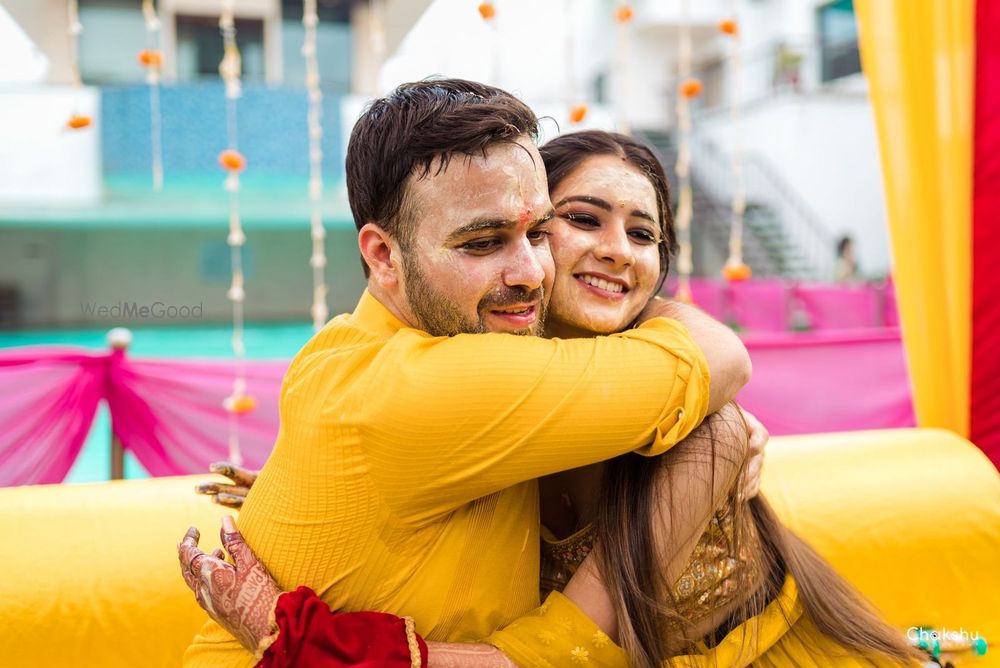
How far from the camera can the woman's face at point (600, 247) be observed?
1.56 meters

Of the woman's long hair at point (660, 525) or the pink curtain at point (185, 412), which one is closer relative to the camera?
the woman's long hair at point (660, 525)

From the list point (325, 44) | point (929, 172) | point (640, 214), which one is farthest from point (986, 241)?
point (325, 44)

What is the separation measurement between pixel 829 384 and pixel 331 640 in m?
3.05

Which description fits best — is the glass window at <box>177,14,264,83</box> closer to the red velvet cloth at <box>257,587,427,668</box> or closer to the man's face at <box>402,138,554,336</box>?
the man's face at <box>402,138,554,336</box>

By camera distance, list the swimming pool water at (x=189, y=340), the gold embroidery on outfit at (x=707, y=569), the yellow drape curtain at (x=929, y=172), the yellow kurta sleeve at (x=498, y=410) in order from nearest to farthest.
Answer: the yellow kurta sleeve at (x=498, y=410), the gold embroidery on outfit at (x=707, y=569), the yellow drape curtain at (x=929, y=172), the swimming pool water at (x=189, y=340)

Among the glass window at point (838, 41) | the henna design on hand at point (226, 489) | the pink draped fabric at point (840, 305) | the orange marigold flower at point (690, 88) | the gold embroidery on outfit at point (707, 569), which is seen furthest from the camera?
the glass window at point (838, 41)

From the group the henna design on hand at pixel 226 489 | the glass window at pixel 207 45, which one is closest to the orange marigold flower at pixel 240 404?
the henna design on hand at pixel 226 489

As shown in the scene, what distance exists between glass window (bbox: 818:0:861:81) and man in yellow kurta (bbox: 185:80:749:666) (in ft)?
53.9

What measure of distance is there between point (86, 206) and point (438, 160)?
14633 mm

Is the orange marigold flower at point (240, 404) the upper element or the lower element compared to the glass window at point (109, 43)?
lower

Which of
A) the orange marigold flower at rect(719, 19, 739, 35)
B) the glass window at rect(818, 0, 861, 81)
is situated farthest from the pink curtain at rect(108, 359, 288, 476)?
the glass window at rect(818, 0, 861, 81)

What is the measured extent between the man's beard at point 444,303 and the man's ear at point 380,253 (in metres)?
0.03

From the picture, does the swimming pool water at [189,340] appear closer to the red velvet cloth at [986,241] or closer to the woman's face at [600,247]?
the red velvet cloth at [986,241]

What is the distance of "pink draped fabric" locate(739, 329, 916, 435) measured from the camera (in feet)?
12.0
